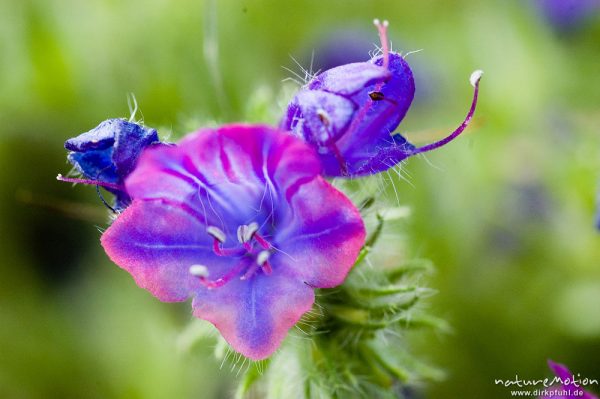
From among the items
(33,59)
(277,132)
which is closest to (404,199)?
(33,59)

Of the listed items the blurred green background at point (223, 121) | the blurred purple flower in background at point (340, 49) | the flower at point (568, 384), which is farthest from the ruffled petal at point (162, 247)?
the blurred purple flower in background at point (340, 49)

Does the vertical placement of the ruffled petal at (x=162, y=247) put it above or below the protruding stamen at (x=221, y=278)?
above

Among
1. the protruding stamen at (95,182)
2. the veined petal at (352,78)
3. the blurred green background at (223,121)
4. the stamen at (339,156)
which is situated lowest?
the blurred green background at (223,121)

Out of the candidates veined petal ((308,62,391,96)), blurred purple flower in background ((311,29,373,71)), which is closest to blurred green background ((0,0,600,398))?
blurred purple flower in background ((311,29,373,71))

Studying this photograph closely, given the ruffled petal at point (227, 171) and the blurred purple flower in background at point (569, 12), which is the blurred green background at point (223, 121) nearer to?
the blurred purple flower in background at point (569, 12)

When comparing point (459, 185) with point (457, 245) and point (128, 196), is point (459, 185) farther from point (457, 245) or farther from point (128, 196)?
point (128, 196)

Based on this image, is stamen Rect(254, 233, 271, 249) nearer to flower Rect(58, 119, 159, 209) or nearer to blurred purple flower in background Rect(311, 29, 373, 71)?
flower Rect(58, 119, 159, 209)
